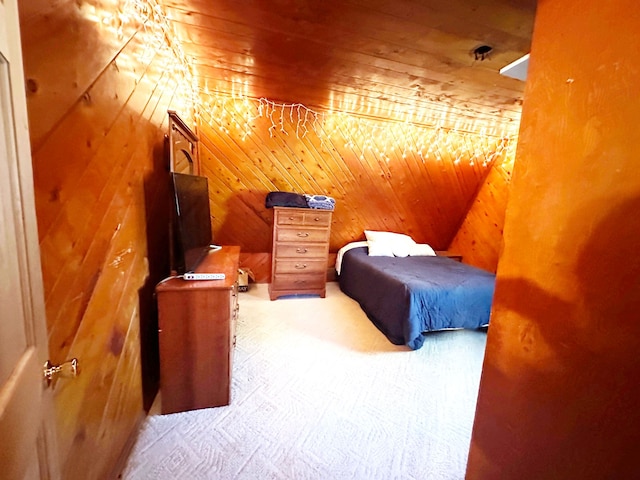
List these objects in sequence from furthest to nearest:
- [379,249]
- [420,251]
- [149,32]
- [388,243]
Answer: [420,251] → [388,243] → [379,249] → [149,32]

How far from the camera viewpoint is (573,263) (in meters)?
0.68

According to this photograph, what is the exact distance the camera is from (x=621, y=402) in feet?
1.98

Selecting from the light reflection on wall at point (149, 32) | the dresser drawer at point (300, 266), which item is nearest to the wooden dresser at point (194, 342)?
the light reflection on wall at point (149, 32)

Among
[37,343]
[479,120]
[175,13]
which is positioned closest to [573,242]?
[37,343]

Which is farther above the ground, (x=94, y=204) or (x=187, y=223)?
(x=94, y=204)

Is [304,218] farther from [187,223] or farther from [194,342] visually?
[194,342]

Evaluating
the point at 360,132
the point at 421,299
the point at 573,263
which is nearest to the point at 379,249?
the point at 421,299

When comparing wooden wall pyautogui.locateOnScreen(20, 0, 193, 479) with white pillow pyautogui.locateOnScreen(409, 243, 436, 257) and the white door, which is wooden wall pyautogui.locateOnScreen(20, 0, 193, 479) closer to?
the white door

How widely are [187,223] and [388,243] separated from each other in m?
2.86

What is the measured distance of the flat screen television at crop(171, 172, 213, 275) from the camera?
150cm

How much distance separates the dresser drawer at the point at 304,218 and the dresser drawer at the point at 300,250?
0.88 feet

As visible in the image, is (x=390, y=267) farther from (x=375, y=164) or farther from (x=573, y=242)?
(x=573, y=242)

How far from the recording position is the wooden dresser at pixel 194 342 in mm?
1466

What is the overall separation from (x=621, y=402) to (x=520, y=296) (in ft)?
0.98
